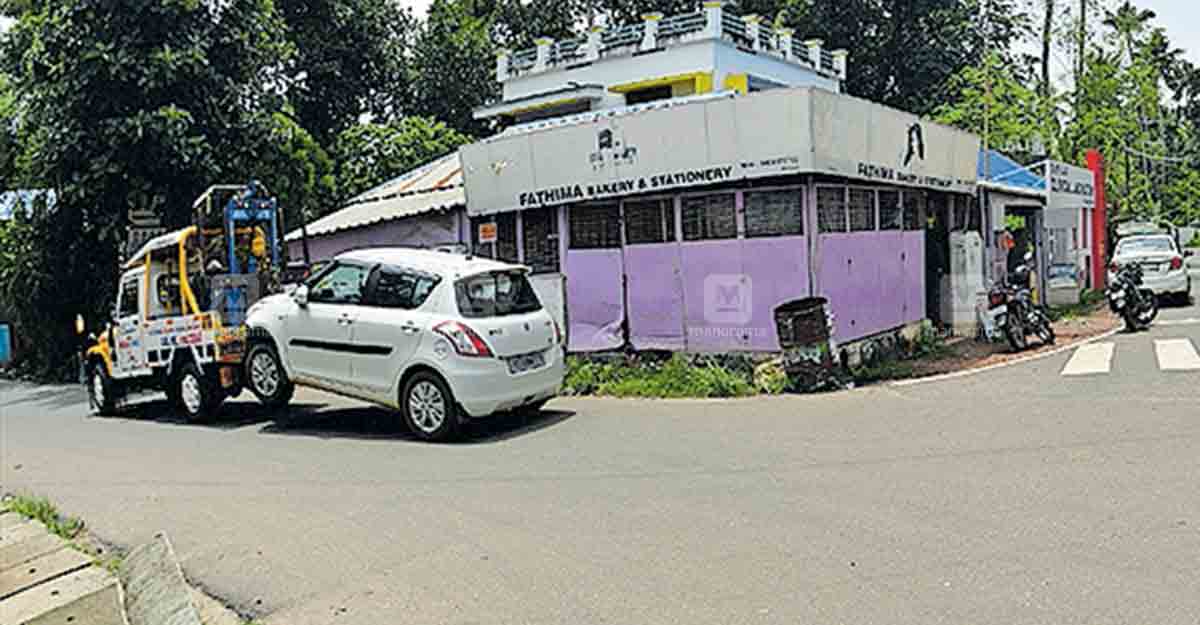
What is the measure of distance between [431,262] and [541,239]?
16.4ft

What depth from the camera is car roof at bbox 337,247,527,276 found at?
10227 millimetres

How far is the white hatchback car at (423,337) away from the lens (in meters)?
9.84

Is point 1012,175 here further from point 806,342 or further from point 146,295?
point 146,295

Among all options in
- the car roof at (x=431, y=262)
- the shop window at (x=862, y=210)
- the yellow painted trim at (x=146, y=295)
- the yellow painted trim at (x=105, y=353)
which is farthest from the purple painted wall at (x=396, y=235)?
the shop window at (x=862, y=210)

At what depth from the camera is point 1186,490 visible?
22.2 feet

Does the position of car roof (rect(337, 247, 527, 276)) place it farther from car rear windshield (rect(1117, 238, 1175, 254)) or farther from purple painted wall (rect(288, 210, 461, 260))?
car rear windshield (rect(1117, 238, 1175, 254))

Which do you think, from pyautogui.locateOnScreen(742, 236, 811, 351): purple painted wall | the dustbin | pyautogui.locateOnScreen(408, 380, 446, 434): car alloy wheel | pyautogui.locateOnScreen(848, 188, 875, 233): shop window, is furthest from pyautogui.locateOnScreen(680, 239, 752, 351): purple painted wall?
pyautogui.locateOnScreen(408, 380, 446, 434): car alloy wheel

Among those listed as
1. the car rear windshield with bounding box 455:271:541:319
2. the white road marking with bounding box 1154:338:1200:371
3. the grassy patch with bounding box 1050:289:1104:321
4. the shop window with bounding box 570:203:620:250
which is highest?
the shop window with bounding box 570:203:620:250

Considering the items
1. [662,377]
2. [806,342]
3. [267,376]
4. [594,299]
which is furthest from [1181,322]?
[267,376]

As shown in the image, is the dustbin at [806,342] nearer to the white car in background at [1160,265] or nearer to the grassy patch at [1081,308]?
the grassy patch at [1081,308]

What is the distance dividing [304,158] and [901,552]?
54.8 ft

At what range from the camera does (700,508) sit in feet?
22.8

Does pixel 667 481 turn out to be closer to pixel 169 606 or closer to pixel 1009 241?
pixel 169 606

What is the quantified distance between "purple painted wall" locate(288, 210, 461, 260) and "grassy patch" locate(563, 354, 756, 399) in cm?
381
